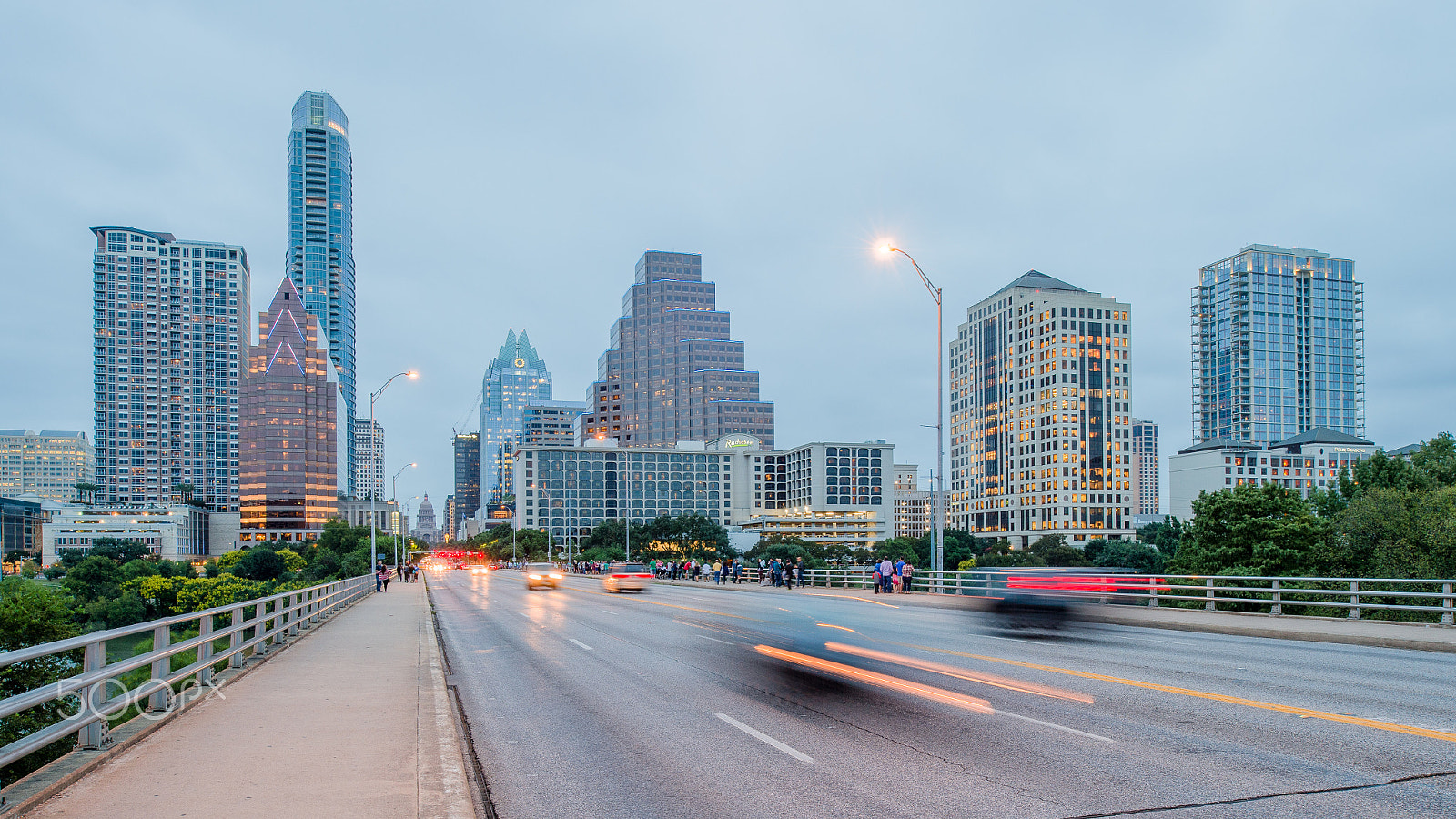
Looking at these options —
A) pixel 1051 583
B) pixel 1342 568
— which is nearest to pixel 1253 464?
pixel 1342 568

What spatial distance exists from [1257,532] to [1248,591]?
680 inches

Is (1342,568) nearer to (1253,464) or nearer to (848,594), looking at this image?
(848,594)

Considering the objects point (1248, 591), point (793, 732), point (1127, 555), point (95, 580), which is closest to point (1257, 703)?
point (793, 732)

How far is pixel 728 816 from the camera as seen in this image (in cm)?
693

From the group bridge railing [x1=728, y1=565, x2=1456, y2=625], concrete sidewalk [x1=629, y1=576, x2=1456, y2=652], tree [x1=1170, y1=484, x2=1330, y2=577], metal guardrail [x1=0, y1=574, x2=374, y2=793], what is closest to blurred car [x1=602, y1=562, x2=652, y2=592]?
bridge railing [x1=728, y1=565, x2=1456, y2=625]

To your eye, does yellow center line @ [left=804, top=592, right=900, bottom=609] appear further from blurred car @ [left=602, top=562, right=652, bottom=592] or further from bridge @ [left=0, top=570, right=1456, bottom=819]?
bridge @ [left=0, top=570, right=1456, bottom=819]

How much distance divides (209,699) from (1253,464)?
200807 mm

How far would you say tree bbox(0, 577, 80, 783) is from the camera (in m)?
16.8

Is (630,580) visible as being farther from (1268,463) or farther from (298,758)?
(1268,463)

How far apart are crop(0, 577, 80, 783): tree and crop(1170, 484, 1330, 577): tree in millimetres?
37160

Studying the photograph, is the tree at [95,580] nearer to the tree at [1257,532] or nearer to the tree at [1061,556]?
the tree at [1257,532]

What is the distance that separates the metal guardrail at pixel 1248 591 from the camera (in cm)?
2133

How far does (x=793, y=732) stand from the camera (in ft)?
32.9

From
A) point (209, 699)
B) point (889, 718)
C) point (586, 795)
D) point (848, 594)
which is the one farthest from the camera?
point (848, 594)
